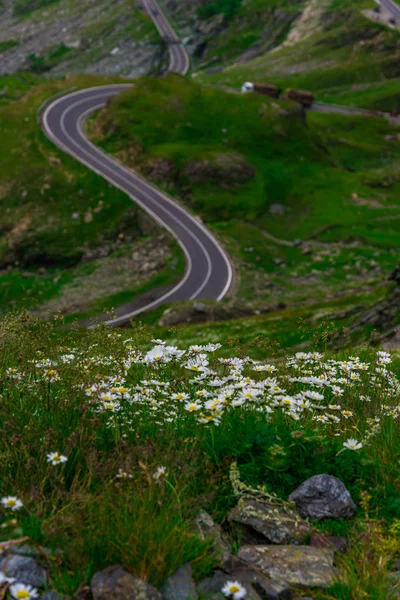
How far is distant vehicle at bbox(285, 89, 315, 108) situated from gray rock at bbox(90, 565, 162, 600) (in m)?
160

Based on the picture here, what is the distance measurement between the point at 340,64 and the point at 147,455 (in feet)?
648

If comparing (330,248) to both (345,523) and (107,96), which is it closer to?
(107,96)

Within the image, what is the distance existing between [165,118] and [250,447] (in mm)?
110765

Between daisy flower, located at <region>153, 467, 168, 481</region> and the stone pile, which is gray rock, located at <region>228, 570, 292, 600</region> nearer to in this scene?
the stone pile

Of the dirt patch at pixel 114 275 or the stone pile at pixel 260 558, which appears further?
the dirt patch at pixel 114 275

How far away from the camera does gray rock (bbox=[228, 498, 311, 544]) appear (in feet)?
22.5

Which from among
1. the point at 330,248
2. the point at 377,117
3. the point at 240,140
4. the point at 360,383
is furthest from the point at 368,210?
the point at 360,383

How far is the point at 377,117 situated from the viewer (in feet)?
529

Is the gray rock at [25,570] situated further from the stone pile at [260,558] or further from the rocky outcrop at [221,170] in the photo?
the rocky outcrop at [221,170]

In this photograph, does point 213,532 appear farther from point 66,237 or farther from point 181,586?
point 66,237

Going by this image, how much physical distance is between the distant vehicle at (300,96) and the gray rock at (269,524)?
158 m

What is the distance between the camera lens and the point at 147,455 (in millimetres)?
6637

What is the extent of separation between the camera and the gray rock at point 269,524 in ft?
22.5

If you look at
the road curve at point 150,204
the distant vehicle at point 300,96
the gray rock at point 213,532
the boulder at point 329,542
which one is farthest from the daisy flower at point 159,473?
the distant vehicle at point 300,96
